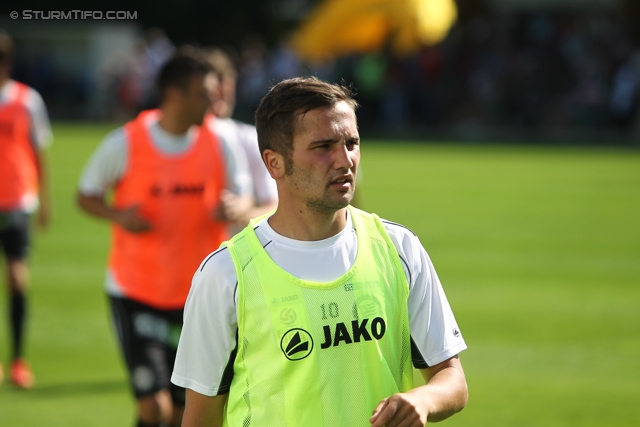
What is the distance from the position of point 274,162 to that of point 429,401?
970mm

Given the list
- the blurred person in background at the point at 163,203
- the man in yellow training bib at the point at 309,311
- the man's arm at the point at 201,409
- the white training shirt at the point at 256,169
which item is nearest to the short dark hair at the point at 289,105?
the man in yellow training bib at the point at 309,311

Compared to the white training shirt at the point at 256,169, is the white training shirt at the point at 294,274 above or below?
below

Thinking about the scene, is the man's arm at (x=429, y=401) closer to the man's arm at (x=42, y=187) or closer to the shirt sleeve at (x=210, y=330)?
the shirt sleeve at (x=210, y=330)

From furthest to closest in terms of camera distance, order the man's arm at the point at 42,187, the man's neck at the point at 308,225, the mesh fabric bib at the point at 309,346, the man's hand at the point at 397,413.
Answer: the man's arm at the point at 42,187, the man's neck at the point at 308,225, the mesh fabric bib at the point at 309,346, the man's hand at the point at 397,413

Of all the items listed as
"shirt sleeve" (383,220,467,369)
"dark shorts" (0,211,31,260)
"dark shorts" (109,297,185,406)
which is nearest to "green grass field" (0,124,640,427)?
"dark shorts" (0,211,31,260)

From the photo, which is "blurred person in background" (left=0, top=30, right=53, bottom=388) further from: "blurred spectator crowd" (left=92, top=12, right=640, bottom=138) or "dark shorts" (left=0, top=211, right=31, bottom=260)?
"blurred spectator crowd" (left=92, top=12, right=640, bottom=138)

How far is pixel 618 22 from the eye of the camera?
1439 inches

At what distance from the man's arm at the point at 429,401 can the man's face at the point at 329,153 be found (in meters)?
→ 0.66

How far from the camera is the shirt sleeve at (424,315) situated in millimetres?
3656

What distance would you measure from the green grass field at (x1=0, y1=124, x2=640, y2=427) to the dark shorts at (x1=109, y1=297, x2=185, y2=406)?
68.4 inches

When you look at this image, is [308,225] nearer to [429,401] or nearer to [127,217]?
[429,401]

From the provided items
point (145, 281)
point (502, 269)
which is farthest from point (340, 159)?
point (502, 269)

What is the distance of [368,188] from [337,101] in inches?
711

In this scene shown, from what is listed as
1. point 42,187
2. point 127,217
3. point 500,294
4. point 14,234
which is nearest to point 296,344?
point 127,217
